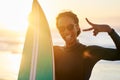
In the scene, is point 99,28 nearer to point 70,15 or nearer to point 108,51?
point 108,51

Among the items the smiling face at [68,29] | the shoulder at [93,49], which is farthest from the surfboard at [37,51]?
the shoulder at [93,49]

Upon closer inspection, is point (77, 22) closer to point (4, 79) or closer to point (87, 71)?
point (87, 71)

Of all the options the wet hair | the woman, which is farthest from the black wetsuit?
the wet hair

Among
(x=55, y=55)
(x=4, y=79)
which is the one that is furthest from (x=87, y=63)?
(x=4, y=79)

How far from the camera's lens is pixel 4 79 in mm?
24812

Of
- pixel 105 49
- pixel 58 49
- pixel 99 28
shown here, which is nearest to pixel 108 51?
pixel 105 49

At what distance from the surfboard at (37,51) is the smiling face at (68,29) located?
1.15 ft

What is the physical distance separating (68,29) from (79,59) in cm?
47

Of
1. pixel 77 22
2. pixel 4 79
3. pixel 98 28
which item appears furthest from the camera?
pixel 4 79

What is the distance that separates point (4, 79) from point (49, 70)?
1913cm

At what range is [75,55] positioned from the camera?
5934 mm

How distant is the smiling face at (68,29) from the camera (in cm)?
591

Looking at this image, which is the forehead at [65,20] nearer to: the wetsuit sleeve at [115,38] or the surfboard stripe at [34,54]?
the surfboard stripe at [34,54]

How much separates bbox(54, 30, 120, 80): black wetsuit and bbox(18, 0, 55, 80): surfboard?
0.56 feet
